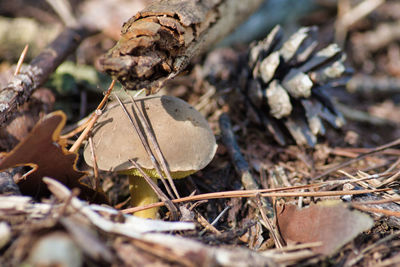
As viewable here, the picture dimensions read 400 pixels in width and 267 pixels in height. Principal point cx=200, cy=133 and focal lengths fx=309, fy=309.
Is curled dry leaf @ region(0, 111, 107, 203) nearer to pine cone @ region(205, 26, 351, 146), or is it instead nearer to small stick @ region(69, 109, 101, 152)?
small stick @ region(69, 109, 101, 152)

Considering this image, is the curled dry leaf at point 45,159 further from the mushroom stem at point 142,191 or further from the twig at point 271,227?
the twig at point 271,227

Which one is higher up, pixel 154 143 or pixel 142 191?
pixel 154 143

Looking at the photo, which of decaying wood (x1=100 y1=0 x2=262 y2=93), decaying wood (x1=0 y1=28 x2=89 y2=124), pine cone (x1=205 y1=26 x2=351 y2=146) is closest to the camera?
decaying wood (x1=100 y1=0 x2=262 y2=93)

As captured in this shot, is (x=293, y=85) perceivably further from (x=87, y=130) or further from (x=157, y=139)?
(x=87, y=130)

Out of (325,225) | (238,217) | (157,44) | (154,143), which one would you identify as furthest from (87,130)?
(325,225)

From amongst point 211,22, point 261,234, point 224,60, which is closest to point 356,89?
point 224,60

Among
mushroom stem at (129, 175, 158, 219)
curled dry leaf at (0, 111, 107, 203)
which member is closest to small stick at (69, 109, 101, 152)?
curled dry leaf at (0, 111, 107, 203)
